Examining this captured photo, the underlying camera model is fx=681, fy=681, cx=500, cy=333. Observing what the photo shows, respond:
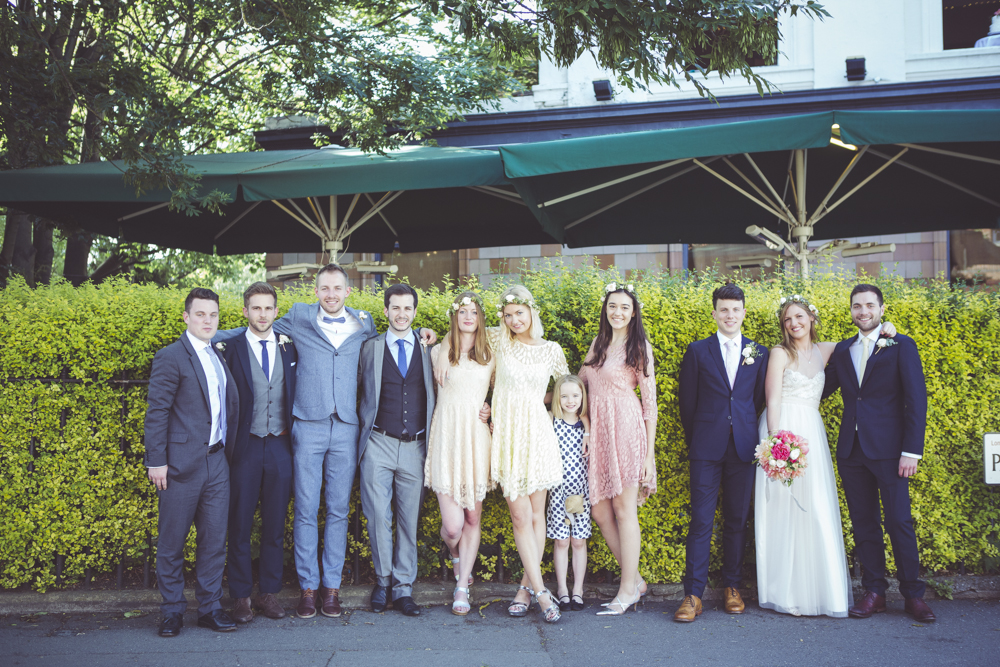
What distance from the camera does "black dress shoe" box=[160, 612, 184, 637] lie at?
414cm

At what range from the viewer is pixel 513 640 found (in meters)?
4.11

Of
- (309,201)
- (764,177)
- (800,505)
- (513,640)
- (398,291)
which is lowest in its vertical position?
(513,640)

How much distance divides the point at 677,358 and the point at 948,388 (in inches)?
72.7

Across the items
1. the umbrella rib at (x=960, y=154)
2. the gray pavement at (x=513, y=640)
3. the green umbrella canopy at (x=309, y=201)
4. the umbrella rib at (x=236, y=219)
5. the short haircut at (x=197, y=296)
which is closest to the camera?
the gray pavement at (x=513, y=640)

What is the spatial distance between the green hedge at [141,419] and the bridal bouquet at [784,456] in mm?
684

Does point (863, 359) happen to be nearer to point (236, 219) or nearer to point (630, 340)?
point (630, 340)

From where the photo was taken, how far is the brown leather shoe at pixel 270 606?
4.41 m

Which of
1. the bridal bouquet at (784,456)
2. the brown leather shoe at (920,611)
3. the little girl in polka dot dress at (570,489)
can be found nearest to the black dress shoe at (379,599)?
the little girl in polka dot dress at (570,489)

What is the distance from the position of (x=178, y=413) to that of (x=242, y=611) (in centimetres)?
134

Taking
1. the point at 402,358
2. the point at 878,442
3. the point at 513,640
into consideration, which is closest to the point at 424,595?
the point at 513,640

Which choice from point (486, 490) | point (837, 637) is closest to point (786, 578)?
point (837, 637)

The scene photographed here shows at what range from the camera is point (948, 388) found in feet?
15.4

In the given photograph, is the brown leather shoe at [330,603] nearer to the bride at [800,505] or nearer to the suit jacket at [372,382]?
the suit jacket at [372,382]

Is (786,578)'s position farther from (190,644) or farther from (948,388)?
(190,644)
